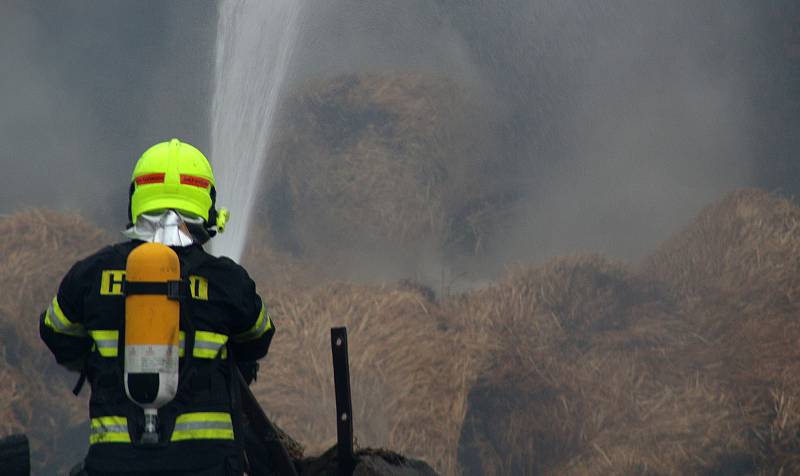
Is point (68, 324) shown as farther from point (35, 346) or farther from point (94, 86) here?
point (94, 86)

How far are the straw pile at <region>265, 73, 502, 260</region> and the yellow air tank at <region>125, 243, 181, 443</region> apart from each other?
3348mm

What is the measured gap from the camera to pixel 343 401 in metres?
2.59

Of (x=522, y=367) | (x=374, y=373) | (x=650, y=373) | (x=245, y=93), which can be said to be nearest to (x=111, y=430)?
(x=374, y=373)

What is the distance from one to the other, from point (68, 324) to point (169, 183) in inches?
15.6

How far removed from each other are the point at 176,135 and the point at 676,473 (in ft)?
17.0

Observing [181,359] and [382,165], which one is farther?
[382,165]

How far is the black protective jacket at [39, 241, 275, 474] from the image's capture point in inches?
87.3

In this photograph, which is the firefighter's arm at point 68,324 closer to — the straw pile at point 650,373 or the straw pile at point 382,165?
the straw pile at point 650,373

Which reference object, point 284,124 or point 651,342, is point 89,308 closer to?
point 651,342

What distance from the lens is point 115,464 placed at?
7.24 ft

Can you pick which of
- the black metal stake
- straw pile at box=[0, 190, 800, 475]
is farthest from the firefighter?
straw pile at box=[0, 190, 800, 475]

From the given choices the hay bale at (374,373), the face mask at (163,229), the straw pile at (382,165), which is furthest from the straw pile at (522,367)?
the face mask at (163,229)

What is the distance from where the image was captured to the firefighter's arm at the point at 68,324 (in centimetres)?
232

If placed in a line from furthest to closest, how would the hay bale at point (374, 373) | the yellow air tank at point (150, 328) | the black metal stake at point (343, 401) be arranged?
the hay bale at point (374, 373) → the black metal stake at point (343, 401) → the yellow air tank at point (150, 328)
